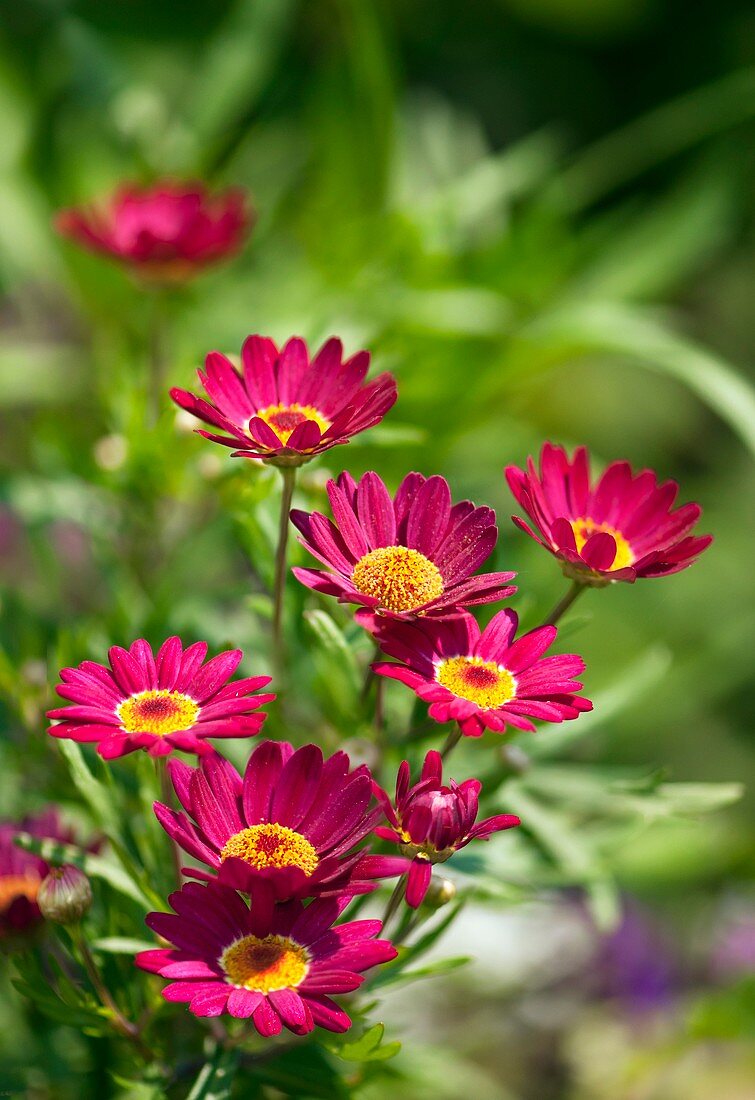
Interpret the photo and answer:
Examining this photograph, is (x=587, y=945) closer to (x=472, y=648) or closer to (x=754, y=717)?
(x=754, y=717)

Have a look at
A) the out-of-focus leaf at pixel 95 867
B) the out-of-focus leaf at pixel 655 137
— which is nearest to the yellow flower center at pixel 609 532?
the out-of-focus leaf at pixel 95 867

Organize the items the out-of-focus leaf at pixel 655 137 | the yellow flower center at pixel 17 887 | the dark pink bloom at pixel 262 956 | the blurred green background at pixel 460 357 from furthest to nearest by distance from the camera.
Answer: the out-of-focus leaf at pixel 655 137, the blurred green background at pixel 460 357, the yellow flower center at pixel 17 887, the dark pink bloom at pixel 262 956

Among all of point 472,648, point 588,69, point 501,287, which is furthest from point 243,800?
point 588,69

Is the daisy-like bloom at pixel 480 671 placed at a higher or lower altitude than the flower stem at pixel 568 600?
lower

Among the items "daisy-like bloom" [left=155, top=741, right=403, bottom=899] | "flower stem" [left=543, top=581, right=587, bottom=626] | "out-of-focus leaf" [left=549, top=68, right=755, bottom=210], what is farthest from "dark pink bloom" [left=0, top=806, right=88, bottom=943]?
"out-of-focus leaf" [left=549, top=68, right=755, bottom=210]

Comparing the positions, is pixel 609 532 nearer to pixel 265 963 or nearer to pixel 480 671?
pixel 480 671

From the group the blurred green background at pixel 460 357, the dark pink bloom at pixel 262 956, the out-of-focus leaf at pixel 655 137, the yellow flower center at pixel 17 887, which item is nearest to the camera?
the dark pink bloom at pixel 262 956

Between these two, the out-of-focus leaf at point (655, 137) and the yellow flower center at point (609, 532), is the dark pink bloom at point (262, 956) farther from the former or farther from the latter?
the out-of-focus leaf at point (655, 137)

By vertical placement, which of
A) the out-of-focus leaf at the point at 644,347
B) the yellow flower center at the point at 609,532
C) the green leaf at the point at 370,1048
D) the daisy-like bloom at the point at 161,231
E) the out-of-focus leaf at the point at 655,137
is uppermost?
the out-of-focus leaf at the point at 655,137
